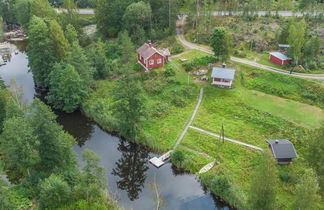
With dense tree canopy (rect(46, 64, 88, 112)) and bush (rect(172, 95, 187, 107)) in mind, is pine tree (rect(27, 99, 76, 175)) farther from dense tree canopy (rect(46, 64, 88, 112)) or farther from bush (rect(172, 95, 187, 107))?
bush (rect(172, 95, 187, 107))

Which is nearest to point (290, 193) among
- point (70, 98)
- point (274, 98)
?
point (274, 98)

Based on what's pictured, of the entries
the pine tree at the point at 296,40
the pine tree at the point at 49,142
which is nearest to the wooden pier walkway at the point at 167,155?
the pine tree at the point at 49,142

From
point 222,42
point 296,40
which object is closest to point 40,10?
point 222,42

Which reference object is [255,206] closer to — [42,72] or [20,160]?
[20,160]

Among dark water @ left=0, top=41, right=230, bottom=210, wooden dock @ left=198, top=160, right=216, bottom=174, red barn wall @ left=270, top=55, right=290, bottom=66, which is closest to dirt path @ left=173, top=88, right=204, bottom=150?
dark water @ left=0, top=41, right=230, bottom=210

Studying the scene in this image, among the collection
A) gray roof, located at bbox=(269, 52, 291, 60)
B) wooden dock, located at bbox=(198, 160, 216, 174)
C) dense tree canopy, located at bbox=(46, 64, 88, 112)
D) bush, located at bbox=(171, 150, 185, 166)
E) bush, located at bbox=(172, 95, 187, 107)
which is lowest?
wooden dock, located at bbox=(198, 160, 216, 174)

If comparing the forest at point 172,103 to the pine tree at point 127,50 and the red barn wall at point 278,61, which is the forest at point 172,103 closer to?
the pine tree at point 127,50

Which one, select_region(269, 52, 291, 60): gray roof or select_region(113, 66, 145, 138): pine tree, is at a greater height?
select_region(269, 52, 291, 60): gray roof
